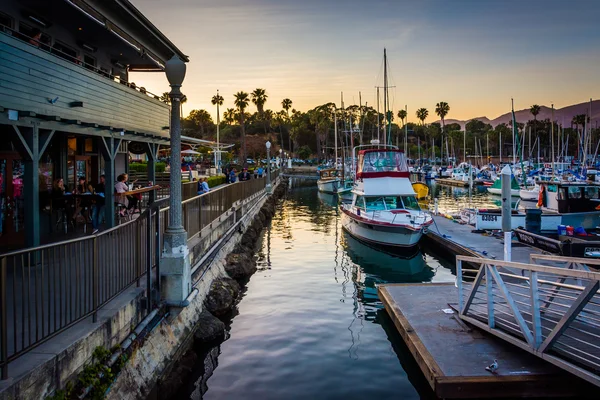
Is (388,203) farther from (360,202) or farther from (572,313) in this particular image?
(572,313)

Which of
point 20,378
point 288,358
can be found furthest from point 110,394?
point 288,358

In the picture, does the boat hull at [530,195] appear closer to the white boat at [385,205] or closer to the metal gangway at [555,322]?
the white boat at [385,205]

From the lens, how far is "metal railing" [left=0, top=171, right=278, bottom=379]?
5.55 m

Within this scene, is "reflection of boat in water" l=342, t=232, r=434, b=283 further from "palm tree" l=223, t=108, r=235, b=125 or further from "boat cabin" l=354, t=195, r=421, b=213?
"palm tree" l=223, t=108, r=235, b=125

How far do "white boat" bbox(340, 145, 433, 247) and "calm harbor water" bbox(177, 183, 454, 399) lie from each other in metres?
1.14

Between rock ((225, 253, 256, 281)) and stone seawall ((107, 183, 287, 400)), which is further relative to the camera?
rock ((225, 253, 256, 281))

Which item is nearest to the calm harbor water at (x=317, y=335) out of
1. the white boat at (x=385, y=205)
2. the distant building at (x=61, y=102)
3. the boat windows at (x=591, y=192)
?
the white boat at (x=385, y=205)

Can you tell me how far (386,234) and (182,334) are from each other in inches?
622

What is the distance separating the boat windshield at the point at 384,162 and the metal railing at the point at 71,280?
61.1 feet

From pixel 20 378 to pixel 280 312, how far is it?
10.3 m

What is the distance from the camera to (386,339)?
1294cm

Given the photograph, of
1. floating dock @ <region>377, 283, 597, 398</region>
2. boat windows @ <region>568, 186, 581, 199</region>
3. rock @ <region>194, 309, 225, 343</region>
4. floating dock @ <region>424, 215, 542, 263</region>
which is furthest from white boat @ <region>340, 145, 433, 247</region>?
rock @ <region>194, 309, 225, 343</region>

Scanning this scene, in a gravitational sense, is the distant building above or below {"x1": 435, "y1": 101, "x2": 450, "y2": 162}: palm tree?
below

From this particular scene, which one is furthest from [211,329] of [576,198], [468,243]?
[576,198]
